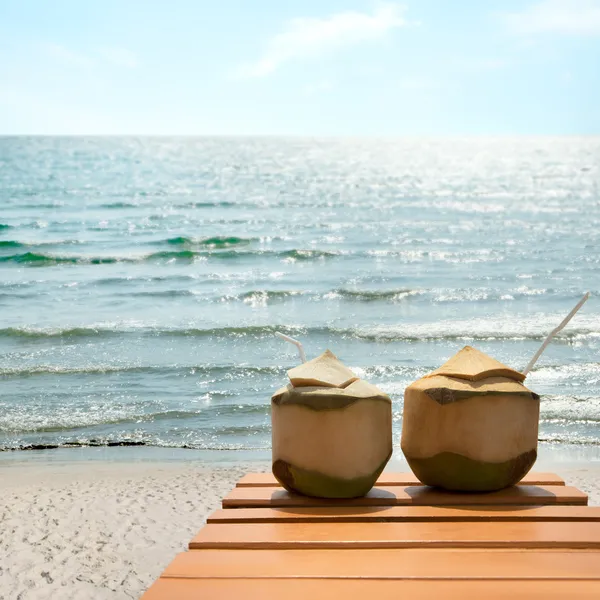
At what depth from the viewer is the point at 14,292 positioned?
16781 millimetres

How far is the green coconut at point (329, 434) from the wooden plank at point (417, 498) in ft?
0.18

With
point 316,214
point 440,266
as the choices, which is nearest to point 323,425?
point 440,266

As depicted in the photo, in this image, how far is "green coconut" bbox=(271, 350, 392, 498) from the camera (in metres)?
3.24

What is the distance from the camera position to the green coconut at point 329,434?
10.6 ft

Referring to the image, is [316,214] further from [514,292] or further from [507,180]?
[507,180]

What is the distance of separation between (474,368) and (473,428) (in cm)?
23

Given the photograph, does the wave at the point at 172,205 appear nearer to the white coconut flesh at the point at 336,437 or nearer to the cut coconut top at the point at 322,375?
the cut coconut top at the point at 322,375

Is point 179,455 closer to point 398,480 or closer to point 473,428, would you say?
point 398,480

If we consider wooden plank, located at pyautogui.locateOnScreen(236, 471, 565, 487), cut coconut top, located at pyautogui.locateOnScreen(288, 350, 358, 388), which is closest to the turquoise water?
wooden plank, located at pyautogui.locateOnScreen(236, 471, 565, 487)

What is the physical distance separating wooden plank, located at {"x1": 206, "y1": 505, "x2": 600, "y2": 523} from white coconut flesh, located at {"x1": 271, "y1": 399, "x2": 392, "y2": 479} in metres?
0.16

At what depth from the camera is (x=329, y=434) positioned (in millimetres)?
3260

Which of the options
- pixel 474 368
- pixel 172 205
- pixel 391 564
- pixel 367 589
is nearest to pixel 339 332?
pixel 474 368

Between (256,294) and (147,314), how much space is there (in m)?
2.86

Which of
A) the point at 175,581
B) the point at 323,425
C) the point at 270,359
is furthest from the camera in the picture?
the point at 270,359
